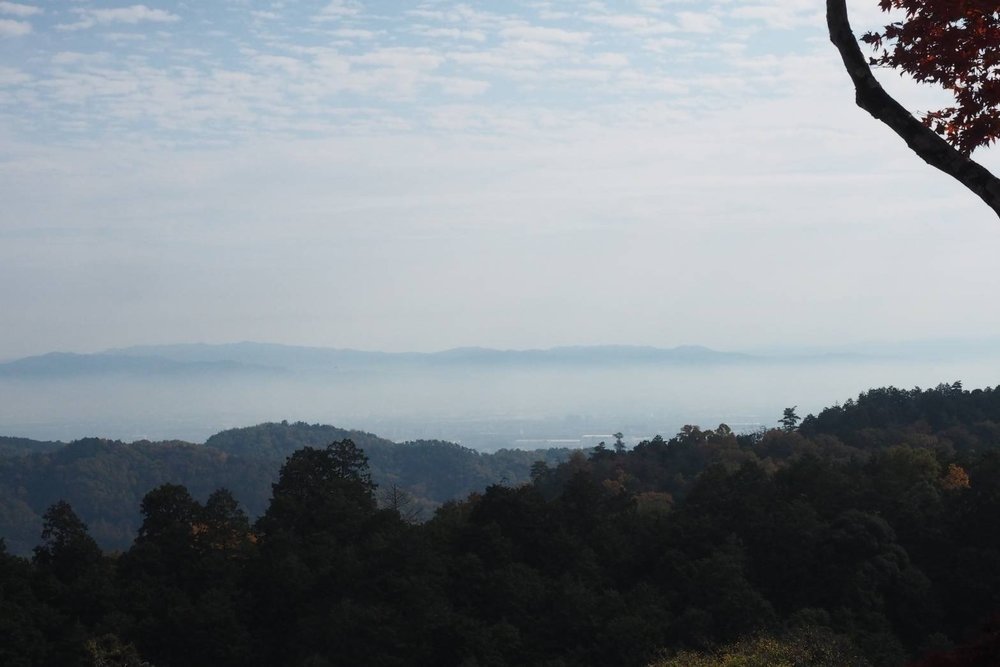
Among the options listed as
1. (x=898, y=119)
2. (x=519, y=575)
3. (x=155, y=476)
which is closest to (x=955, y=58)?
(x=898, y=119)

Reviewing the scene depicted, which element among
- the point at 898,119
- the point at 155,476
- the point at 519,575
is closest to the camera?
the point at 898,119

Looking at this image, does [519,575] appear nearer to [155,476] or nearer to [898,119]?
[898,119]

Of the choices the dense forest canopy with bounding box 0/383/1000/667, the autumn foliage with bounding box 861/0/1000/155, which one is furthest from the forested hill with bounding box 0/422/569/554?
the autumn foliage with bounding box 861/0/1000/155

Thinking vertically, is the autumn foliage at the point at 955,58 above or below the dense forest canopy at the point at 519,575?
above

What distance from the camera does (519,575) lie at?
2336 cm

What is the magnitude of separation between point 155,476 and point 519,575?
222ft

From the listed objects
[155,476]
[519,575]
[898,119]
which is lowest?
[519,575]

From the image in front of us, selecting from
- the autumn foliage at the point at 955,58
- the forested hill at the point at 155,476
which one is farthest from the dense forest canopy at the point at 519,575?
the forested hill at the point at 155,476

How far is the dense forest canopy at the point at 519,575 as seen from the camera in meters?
20.8

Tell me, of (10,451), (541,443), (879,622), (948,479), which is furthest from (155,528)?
(541,443)

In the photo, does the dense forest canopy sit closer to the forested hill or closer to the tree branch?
the tree branch

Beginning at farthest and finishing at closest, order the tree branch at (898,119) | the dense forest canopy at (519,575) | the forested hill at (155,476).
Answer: the forested hill at (155,476)
the dense forest canopy at (519,575)
the tree branch at (898,119)

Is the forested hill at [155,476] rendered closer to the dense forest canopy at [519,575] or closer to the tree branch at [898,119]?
the dense forest canopy at [519,575]

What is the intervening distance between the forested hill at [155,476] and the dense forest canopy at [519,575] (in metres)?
43.5
